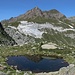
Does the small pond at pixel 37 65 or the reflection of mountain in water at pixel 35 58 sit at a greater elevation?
the reflection of mountain in water at pixel 35 58

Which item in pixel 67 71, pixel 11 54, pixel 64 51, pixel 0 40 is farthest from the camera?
pixel 0 40

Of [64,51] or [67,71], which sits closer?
[67,71]

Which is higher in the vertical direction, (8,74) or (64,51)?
(64,51)

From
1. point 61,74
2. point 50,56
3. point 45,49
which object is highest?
point 45,49

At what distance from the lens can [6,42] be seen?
Answer: 19638 centimetres

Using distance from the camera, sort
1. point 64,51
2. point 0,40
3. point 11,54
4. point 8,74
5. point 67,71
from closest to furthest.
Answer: point 67,71 < point 8,74 < point 11,54 < point 64,51 < point 0,40

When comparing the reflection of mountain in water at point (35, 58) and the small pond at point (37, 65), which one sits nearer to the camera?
the small pond at point (37, 65)

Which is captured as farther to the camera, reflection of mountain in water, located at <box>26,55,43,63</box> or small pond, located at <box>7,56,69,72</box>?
reflection of mountain in water, located at <box>26,55,43,63</box>

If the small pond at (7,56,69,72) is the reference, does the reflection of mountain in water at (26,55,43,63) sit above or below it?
above

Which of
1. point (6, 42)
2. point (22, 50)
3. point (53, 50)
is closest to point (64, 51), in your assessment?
point (53, 50)

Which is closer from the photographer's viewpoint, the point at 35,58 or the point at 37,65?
the point at 37,65

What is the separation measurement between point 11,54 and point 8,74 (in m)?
73.2

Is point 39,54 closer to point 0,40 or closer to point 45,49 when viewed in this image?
point 45,49

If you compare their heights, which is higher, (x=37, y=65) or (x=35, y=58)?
(x=35, y=58)
